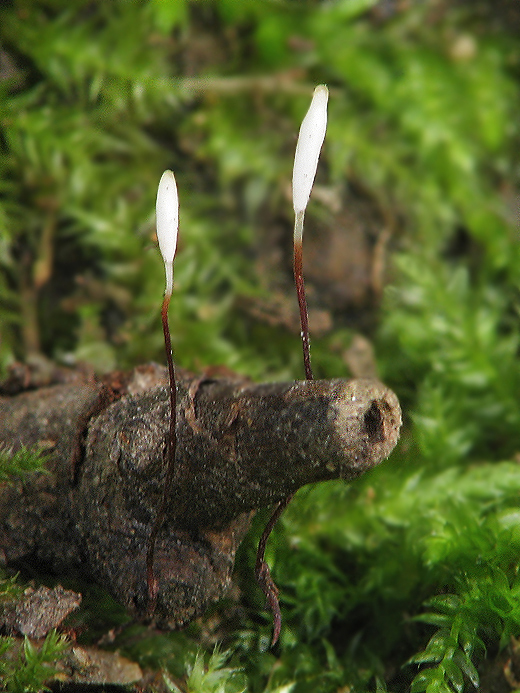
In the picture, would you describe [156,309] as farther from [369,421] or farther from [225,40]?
[225,40]

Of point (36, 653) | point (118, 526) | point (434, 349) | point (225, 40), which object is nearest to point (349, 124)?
point (225, 40)

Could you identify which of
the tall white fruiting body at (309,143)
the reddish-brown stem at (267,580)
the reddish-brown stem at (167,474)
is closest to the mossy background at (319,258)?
the reddish-brown stem at (267,580)

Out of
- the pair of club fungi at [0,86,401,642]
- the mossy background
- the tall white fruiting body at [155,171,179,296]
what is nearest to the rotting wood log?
the pair of club fungi at [0,86,401,642]

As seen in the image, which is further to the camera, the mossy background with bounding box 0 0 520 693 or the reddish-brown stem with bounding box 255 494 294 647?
the mossy background with bounding box 0 0 520 693

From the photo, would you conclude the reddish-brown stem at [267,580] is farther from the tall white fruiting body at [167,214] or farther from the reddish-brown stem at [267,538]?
the tall white fruiting body at [167,214]

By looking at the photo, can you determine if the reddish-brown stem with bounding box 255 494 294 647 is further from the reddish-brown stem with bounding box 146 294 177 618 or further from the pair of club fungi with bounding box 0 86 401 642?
the reddish-brown stem with bounding box 146 294 177 618

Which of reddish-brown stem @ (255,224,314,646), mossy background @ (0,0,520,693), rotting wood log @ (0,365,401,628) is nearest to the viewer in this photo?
rotting wood log @ (0,365,401,628)

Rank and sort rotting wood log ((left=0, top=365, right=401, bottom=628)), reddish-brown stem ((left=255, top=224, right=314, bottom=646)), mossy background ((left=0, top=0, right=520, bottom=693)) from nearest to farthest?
rotting wood log ((left=0, top=365, right=401, bottom=628)) → reddish-brown stem ((left=255, top=224, right=314, bottom=646)) → mossy background ((left=0, top=0, right=520, bottom=693))
